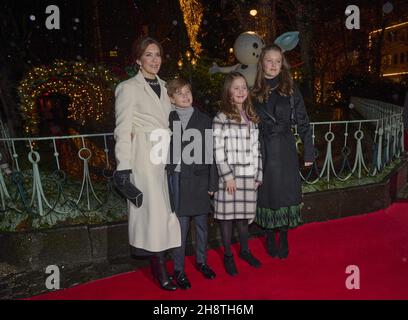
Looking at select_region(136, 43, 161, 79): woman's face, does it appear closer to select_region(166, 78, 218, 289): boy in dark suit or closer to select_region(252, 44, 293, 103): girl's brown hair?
select_region(166, 78, 218, 289): boy in dark suit

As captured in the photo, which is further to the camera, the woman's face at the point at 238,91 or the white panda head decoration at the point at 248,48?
the white panda head decoration at the point at 248,48

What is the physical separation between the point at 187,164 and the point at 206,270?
1075 mm

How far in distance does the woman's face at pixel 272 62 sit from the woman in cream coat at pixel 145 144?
102 centimetres

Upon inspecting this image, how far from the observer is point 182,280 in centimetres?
338

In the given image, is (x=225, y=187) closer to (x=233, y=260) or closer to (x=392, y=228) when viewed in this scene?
(x=233, y=260)

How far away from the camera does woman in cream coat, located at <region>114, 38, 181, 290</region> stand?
9.98 ft

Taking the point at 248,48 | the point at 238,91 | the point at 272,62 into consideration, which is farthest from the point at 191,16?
the point at 238,91

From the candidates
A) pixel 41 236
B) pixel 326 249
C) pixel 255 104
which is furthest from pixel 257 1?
pixel 41 236

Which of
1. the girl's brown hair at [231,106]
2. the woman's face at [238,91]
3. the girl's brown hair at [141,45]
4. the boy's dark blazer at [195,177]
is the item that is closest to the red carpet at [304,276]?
the boy's dark blazer at [195,177]

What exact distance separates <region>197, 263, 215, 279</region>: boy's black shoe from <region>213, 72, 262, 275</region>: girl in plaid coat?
0.54ft

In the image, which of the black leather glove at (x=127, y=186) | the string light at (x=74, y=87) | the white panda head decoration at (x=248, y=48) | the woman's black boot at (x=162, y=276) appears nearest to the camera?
the black leather glove at (x=127, y=186)

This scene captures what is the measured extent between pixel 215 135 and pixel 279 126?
671 millimetres

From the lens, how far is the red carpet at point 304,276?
322cm

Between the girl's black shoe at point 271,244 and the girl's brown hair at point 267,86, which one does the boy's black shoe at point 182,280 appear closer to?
the girl's black shoe at point 271,244
